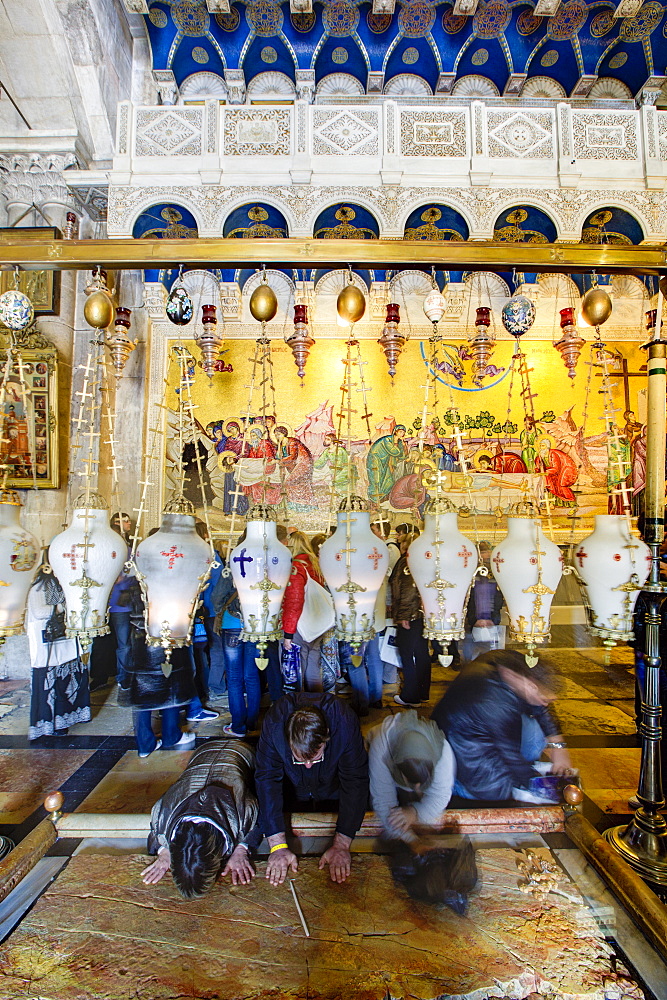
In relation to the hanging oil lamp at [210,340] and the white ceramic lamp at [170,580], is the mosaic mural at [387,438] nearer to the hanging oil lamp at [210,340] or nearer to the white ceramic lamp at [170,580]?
the hanging oil lamp at [210,340]

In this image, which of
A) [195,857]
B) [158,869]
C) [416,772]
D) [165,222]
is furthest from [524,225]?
[158,869]

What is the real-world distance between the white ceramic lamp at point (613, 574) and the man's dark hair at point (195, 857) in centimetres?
166

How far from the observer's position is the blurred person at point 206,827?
5.61ft

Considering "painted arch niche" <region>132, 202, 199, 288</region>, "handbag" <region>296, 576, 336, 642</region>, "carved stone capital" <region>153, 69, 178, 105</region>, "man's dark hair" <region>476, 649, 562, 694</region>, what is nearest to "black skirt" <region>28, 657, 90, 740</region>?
"handbag" <region>296, 576, 336, 642</region>

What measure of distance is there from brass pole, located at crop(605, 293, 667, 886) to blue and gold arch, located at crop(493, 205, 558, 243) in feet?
14.2

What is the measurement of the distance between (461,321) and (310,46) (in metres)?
3.90

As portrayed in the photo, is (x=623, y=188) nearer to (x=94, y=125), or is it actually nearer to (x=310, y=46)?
(x=310, y=46)

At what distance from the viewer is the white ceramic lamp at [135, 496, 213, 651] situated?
1617mm

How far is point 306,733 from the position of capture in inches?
73.1

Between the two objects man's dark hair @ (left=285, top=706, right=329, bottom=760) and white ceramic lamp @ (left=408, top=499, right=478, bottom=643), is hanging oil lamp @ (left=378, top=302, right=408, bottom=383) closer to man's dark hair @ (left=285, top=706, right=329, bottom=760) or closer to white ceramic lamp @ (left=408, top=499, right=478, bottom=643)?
white ceramic lamp @ (left=408, top=499, right=478, bottom=643)

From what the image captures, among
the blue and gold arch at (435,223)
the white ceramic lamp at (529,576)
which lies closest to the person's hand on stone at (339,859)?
the white ceramic lamp at (529,576)

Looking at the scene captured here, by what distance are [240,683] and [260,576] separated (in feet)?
6.54

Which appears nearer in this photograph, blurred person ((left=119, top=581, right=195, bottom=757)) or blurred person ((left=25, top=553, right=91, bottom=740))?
blurred person ((left=119, top=581, right=195, bottom=757))

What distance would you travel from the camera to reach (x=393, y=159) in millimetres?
5121
